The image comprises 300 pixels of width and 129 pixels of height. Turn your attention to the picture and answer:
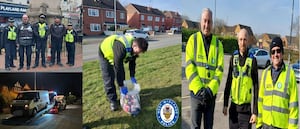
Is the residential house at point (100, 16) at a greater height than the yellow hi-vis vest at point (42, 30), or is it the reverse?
the residential house at point (100, 16)

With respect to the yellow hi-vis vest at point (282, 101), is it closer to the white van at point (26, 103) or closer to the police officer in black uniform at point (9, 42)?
the white van at point (26, 103)

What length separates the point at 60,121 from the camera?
4.11 meters

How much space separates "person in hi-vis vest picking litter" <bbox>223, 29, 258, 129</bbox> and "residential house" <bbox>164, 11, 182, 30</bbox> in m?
0.74

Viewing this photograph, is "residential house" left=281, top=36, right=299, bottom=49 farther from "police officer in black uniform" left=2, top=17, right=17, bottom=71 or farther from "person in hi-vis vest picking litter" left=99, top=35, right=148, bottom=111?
"police officer in black uniform" left=2, top=17, right=17, bottom=71

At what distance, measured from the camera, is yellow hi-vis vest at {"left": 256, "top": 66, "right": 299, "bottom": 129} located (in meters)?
3.93

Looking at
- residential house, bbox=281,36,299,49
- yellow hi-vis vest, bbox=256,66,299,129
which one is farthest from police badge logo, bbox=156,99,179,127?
residential house, bbox=281,36,299,49

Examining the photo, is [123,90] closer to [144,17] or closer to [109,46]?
[109,46]

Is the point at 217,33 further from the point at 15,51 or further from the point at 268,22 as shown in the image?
the point at 15,51

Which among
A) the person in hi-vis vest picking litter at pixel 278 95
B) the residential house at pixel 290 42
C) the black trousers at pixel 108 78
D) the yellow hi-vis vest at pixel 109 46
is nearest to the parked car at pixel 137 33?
the yellow hi-vis vest at pixel 109 46

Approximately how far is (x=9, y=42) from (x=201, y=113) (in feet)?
7.43

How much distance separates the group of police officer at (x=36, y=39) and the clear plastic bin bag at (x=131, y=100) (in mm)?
678

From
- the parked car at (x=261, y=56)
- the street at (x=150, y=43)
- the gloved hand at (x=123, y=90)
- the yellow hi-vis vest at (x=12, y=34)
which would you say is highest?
the yellow hi-vis vest at (x=12, y=34)

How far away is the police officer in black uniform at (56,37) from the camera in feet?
13.3

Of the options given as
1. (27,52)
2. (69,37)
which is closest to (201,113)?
(69,37)
